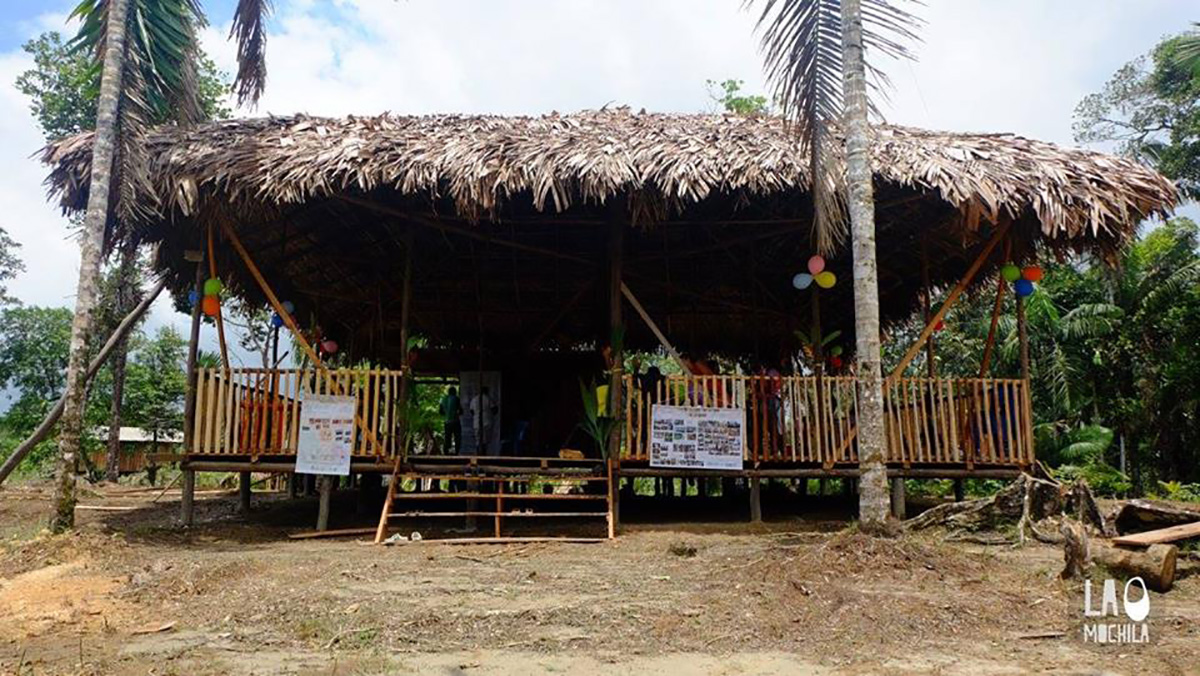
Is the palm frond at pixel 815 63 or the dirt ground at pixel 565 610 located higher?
the palm frond at pixel 815 63

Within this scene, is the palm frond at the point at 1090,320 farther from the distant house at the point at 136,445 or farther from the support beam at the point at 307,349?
the distant house at the point at 136,445

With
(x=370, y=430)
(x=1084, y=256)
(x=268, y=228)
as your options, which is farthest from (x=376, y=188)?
(x=1084, y=256)

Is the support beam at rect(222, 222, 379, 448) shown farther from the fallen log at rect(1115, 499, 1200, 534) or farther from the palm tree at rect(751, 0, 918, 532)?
the fallen log at rect(1115, 499, 1200, 534)

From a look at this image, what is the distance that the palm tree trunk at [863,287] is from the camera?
229 inches

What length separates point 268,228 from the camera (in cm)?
916

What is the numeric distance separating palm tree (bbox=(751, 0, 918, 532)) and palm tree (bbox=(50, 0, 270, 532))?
5.69 meters

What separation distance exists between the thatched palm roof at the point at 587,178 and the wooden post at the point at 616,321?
39cm

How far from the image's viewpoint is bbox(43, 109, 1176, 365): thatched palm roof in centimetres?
763

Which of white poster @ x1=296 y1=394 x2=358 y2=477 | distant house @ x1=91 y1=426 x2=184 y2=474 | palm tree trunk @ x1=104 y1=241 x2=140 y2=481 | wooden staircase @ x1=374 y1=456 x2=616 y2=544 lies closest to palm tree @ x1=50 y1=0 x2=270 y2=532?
white poster @ x1=296 y1=394 x2=358 y2=477

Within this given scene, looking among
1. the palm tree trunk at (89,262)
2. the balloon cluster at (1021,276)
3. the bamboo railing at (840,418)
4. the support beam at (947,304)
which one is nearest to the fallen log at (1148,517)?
the bamboo railing at (840,418)

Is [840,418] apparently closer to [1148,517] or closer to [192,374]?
[1148,517]

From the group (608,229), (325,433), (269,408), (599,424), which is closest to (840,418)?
(599,424)

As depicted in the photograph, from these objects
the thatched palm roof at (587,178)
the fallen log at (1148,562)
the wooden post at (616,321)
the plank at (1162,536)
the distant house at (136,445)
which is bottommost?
the fallen log at (1148,562)

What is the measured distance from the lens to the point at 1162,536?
534 centimetres
